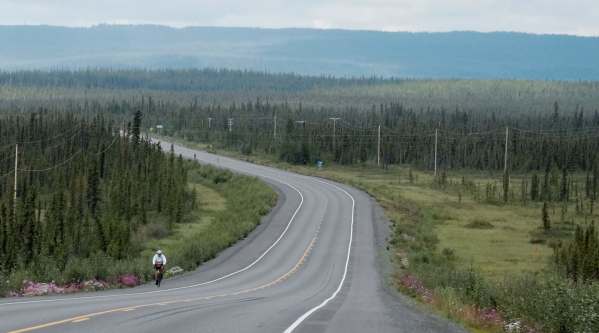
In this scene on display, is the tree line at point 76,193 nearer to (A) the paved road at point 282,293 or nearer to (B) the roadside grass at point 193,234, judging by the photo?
(B) the roadside grass at point 193,234

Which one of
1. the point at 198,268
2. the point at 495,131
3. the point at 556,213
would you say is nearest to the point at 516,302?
the point at 198,268

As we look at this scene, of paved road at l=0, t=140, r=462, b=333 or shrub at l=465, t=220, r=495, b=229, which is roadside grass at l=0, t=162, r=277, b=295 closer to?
paved road at l=0, t=140, r=462, b=333

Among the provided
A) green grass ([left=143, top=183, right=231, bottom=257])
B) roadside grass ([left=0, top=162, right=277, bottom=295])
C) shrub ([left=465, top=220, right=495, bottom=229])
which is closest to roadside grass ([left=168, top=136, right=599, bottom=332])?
shrub ([left=465, top=220, right=495, bottom=229])

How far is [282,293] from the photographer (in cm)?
4228

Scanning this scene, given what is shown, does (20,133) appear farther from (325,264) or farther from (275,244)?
(325,264)

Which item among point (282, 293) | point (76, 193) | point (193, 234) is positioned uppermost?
point (282, 293)

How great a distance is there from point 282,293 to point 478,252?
27.4m

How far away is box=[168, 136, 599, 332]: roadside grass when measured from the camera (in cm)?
2572

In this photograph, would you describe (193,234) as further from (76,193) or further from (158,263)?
(158,263)

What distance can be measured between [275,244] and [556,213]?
33599 millimetres

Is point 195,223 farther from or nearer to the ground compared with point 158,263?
nearer to the ground

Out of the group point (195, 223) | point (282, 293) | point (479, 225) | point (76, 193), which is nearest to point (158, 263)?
point (282, 293)

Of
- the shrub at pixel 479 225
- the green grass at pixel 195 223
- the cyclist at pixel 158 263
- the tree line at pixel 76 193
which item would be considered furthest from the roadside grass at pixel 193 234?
the shrub at pixel 479 225

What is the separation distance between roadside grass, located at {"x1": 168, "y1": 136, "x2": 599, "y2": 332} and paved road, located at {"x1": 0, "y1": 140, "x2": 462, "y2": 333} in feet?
5.59
